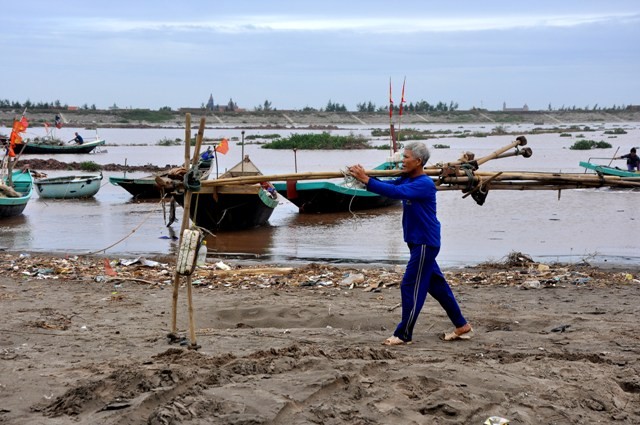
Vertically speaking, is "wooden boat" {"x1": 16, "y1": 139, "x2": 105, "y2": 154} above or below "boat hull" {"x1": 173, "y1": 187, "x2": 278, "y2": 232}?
below

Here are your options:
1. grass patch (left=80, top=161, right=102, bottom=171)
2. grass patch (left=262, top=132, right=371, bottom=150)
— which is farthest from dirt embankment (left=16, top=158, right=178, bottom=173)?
grass patch (left=262, top=132, right=371, bottom=150)

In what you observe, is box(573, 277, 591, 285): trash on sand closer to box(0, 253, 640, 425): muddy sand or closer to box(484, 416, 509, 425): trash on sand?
box(0, 253, 640, 425): muddy sand

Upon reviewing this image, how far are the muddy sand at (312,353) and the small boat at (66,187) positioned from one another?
482 inches

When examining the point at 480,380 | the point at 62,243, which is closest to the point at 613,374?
the point at 480,380

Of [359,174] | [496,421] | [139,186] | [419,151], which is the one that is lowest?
[139,186]

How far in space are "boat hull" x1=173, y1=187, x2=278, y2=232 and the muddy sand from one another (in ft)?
18.0

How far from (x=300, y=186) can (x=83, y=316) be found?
10.7 meters

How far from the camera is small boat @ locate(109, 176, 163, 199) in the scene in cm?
2102

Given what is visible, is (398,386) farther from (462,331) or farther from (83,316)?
(83,316)

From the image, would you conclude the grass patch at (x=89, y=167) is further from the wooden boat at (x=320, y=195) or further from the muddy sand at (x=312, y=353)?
the muddy sand at (x=312, y=353)

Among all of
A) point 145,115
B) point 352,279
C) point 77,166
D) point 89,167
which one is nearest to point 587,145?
point 89,167

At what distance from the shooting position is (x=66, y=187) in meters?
21.4

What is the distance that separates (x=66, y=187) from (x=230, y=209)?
25.7ft

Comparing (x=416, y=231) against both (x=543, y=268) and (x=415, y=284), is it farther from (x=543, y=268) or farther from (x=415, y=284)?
(x=543, y=268)
